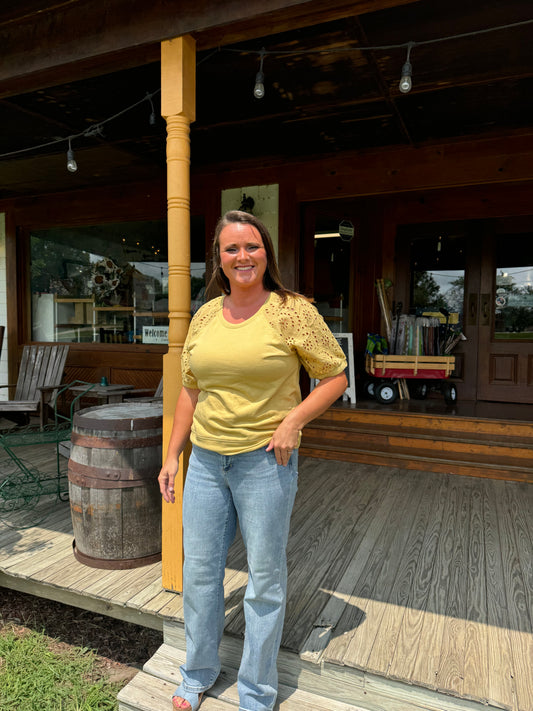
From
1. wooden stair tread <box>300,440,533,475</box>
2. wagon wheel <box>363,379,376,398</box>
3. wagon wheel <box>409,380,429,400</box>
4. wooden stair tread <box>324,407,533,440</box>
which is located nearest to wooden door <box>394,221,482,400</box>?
wagon wheel <box>409,380,429,400</box>

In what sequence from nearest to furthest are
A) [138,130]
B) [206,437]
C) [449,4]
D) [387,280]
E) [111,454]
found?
[206,437] → [111,454] → [449,4] → [138,130] → [387,280]

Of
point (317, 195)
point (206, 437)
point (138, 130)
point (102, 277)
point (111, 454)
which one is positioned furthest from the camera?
point (102, 277)

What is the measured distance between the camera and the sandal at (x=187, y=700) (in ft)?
5.25

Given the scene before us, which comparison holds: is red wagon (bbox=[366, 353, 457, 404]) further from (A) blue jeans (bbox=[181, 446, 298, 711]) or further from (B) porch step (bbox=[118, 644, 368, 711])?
(A) blue jeans (bbox=[181, 446, 298, 711])

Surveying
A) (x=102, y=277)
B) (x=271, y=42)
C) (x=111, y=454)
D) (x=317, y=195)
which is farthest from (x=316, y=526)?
(x=102, y=277)

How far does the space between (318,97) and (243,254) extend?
247 cm

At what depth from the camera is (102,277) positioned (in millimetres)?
5930

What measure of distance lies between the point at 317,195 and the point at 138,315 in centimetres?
251

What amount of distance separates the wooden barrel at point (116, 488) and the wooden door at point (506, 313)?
14.2ft

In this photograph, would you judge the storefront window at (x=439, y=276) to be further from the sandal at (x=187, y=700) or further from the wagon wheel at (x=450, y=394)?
the sandal at (x=187, y=700)

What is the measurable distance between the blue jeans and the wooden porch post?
0.52 metres

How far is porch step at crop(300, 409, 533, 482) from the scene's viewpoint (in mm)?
3684

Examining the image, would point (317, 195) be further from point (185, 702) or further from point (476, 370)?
point (185, 702)

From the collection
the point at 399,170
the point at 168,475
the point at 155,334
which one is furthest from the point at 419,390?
the point at 168,475
